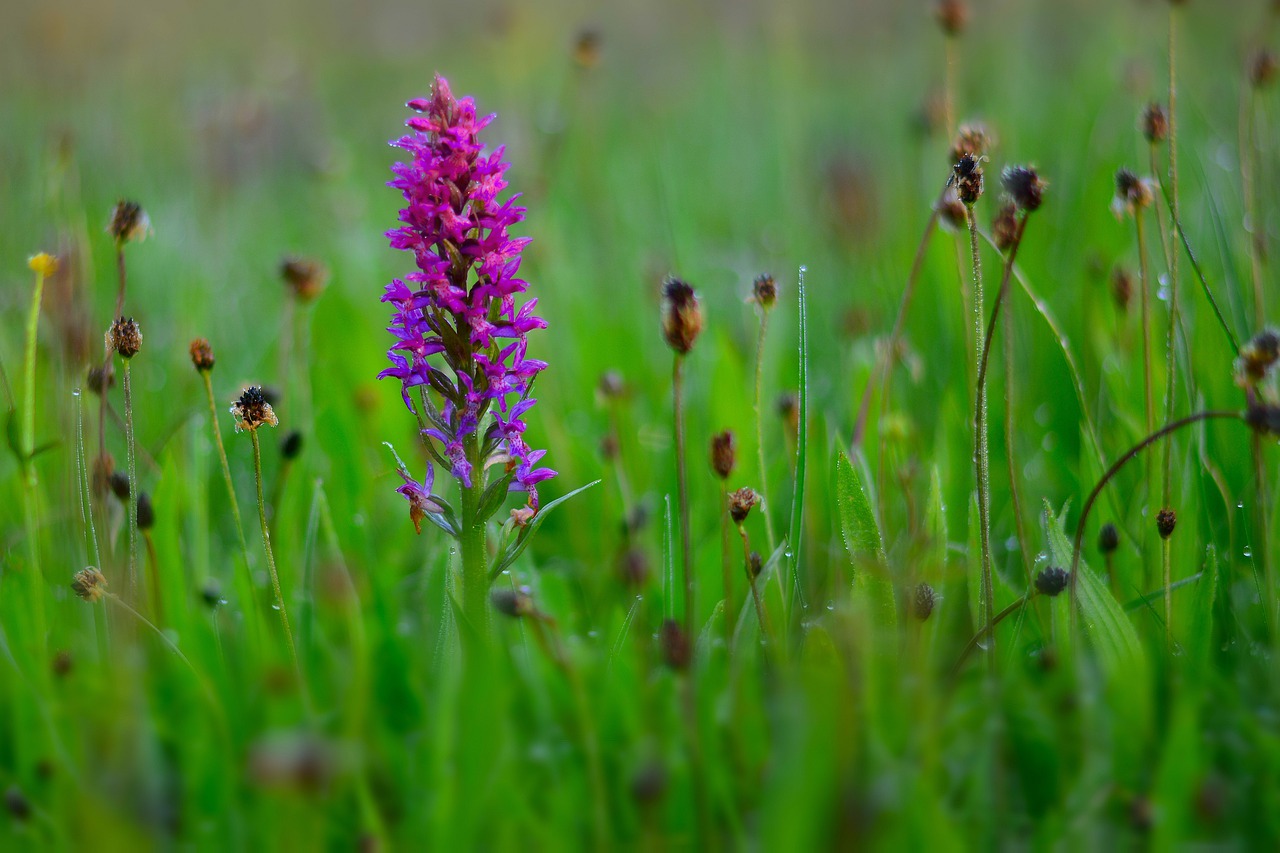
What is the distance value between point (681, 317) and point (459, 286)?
305 mm

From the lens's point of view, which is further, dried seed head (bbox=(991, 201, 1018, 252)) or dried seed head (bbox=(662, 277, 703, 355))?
dried seed head (bbox=(991, 201, 1018, 252))

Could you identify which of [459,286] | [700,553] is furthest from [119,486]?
[700,553]

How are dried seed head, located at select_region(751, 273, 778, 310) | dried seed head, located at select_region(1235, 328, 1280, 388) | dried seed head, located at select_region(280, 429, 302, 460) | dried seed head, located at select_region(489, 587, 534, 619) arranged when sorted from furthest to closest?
dried seed head, located at select_region(280, 429, 302, 460)
dried seed head, located at select_region(751, 273, 778, 310)
dried seed head, located at select_region(1235, 328, 1280, 388)
dried seed head, located at select_region(489, 587, 534, 619)

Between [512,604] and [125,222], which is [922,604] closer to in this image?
[512,604]

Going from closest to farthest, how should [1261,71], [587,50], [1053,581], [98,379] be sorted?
[1053,581] → [98,379] → [1261,71] → [587,50]

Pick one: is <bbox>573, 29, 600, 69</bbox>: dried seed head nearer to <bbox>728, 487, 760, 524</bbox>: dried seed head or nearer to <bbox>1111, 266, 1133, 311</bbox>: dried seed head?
<bbox>1111, 266, 1133, 311</bbox>: dried seed head

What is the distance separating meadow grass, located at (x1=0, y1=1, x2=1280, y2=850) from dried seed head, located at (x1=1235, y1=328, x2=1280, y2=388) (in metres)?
0.03

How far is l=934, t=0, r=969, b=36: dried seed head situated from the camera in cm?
214

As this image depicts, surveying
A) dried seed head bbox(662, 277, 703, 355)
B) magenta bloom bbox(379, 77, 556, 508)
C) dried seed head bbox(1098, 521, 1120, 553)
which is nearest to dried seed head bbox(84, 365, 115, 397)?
magenta bloom bbox(379, 77, 556, 508)

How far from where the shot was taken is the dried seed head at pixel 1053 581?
4.09ft

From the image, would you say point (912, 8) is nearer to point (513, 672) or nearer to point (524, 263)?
point (524, 263)

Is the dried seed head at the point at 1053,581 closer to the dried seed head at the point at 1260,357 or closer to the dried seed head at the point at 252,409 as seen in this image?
the dried seed head at the point at 1260,357

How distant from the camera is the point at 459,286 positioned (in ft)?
4.20

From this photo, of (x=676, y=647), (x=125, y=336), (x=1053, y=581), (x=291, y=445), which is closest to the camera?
(x=676, y=647)
